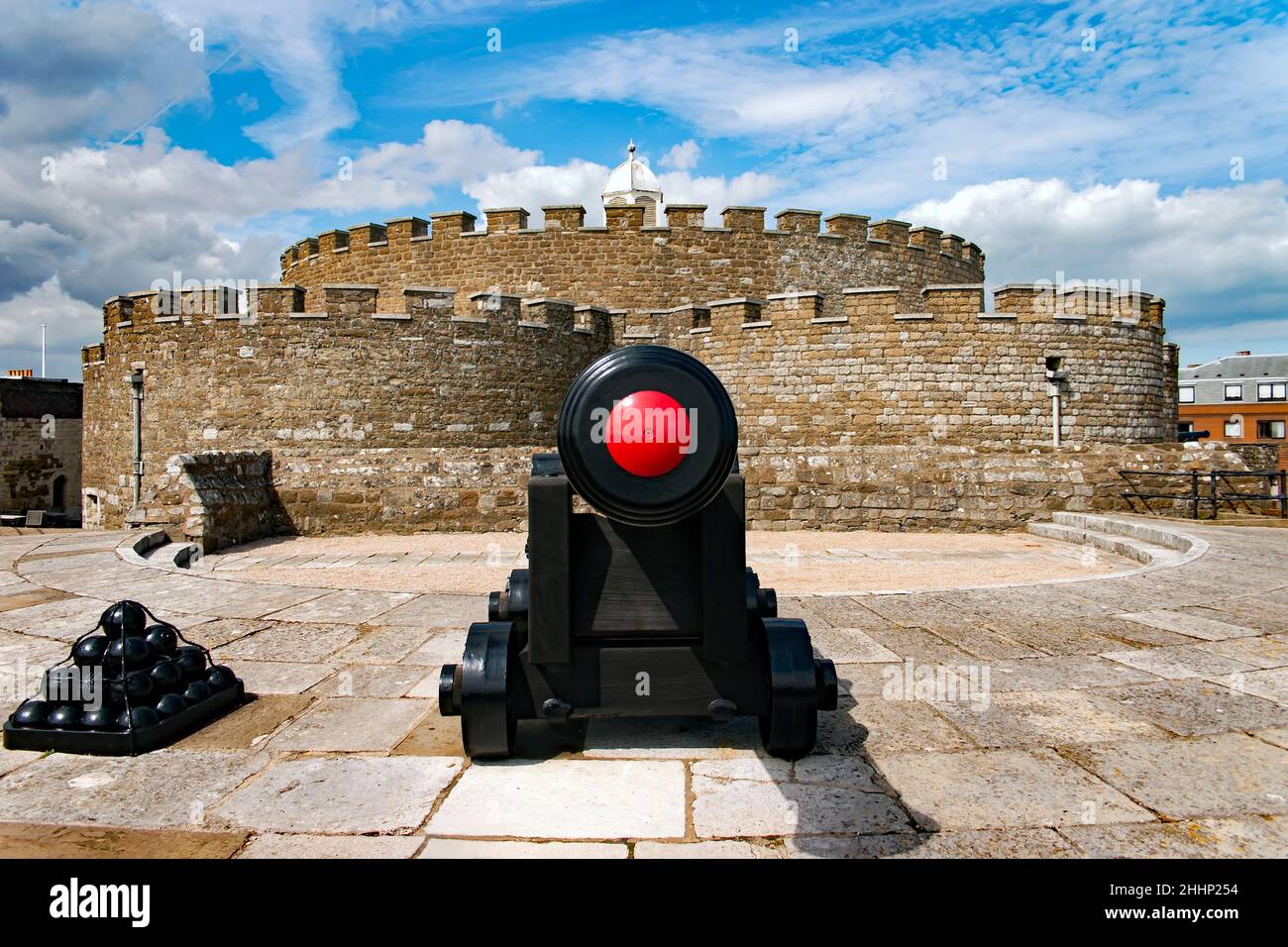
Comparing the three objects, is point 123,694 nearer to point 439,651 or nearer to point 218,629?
point 439,651

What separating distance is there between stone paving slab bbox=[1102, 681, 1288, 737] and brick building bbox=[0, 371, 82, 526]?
3096 centimetres

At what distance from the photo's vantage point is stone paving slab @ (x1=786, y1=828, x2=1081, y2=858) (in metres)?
1.99

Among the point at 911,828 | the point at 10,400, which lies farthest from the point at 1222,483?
the point at 10,400

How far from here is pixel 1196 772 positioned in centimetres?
252

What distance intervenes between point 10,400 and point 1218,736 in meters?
34.8

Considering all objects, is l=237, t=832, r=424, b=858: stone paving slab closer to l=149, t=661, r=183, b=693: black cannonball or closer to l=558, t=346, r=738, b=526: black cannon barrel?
l=558, t=346, r=738, b=526: black cannon barrel

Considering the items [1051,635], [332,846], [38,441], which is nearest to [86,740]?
[332,846]

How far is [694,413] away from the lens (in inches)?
92.0

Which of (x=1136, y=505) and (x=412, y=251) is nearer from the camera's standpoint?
(x=1136, y=505)

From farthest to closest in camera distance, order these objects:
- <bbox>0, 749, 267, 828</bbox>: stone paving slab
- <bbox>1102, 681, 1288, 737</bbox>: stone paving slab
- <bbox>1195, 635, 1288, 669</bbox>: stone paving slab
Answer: <bbox>1195, 635, 1288, 669</bbox>: stone paving slab → <bbox>1102, 681, 1288, 737</bbox>: stone paving slab → <bbox>0, 749, 267, 828</bbox>: stone paving slab

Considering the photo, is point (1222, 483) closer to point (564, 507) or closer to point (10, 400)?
point (564, 507)

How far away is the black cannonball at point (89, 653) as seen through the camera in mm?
2877

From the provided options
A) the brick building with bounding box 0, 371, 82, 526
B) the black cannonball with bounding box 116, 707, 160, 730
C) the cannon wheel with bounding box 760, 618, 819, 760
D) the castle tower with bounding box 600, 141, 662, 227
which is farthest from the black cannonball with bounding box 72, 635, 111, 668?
the brick building with bounding box 0, 371, 82, 526

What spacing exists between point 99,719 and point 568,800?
1861mm
